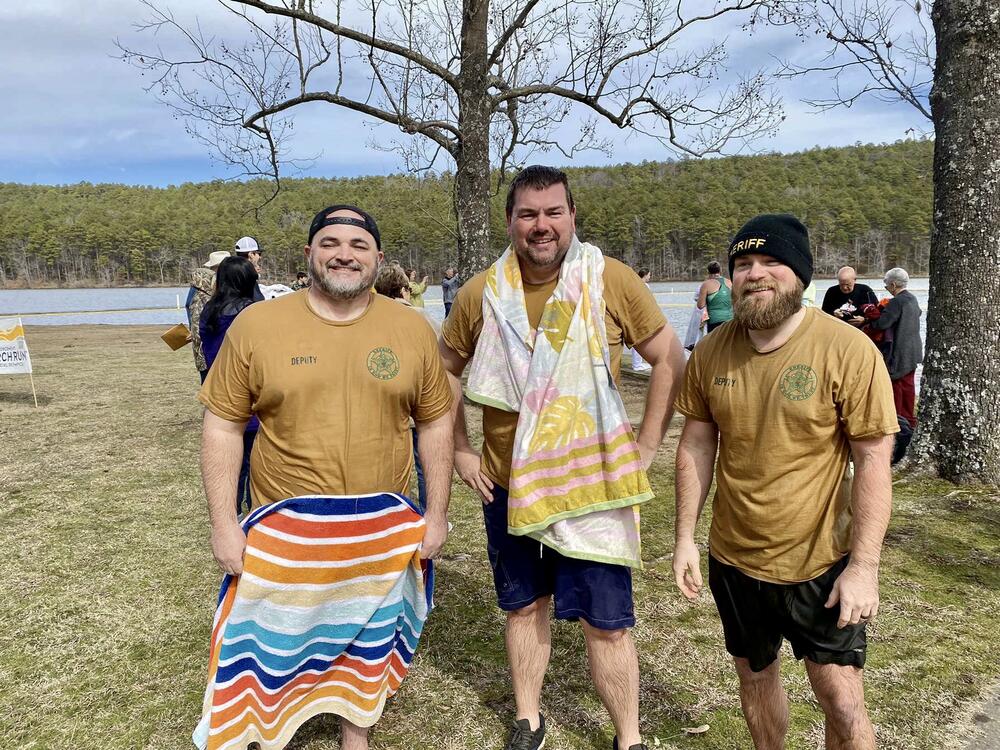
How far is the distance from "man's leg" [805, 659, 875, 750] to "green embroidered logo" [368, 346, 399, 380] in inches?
64.5

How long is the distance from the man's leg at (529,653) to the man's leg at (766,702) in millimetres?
760

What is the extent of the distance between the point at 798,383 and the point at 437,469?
4.37 ft

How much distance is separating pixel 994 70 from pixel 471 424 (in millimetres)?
6146

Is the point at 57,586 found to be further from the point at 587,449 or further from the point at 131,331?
the point at 131,331

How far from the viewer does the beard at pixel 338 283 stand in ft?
7.25

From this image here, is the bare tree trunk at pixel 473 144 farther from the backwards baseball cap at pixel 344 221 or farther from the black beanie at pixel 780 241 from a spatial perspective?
the black beanie at pixel 780 241

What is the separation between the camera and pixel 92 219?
9856 cm

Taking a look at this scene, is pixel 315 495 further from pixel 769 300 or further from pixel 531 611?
pixel 769 300

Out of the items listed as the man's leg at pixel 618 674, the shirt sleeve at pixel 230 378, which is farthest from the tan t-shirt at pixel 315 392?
the man's leg at pixel 618 674

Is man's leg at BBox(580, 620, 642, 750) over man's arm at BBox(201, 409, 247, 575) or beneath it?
beneath

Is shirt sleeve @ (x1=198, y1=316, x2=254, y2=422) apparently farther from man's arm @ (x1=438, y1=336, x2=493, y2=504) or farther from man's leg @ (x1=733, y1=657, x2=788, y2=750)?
man's leg @ (x1=733, y1=657, x2=788, y2=750)

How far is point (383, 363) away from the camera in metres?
2.26

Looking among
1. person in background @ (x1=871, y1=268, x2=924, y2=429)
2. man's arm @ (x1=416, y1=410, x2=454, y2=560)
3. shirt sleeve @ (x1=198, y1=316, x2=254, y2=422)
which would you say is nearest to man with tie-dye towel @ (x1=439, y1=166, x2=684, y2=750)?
man's arm @ (x1=416, y1=410, x2=454, y2=560)

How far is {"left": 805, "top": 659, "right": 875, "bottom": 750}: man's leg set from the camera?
1.86 m
